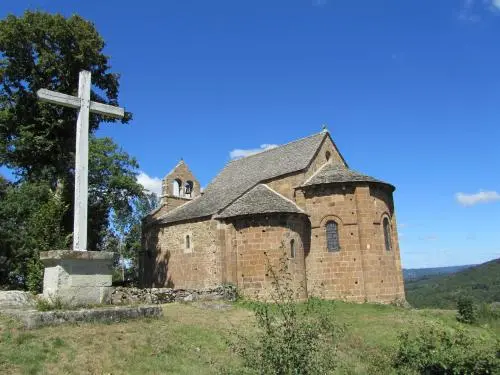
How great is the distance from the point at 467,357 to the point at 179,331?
268 inches

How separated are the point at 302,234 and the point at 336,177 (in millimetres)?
3599

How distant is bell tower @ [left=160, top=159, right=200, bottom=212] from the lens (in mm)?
30125

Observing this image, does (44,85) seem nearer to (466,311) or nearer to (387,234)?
(387,234)

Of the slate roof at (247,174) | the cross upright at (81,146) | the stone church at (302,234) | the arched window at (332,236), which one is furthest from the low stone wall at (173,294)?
the cross upright at (81,146)

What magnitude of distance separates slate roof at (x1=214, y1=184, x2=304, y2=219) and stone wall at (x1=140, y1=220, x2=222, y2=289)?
4.33 ft

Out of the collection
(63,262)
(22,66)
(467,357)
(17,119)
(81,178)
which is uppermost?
(22,66)

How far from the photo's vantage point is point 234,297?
68.6 feet

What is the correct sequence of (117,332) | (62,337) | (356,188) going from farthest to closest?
(356,188) < (117,332) < (62,337)

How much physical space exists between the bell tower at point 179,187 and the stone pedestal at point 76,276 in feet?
63.5

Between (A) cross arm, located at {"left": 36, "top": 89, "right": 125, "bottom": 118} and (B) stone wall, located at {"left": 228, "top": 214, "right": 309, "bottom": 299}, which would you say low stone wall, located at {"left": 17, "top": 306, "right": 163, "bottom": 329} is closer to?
(A) cross arm, located at {"left": 36, "top": 89, "right": 125, "bottom": 118}

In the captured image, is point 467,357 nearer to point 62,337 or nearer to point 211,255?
point 62,337

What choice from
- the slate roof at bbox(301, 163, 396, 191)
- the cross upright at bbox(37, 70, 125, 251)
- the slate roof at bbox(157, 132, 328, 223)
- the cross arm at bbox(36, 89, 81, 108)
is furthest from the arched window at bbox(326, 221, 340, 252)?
the cross arm at bbox(36, 89, 81, 108)

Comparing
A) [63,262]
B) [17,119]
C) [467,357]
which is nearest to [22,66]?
[17,119]

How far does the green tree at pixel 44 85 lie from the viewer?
887 inches
